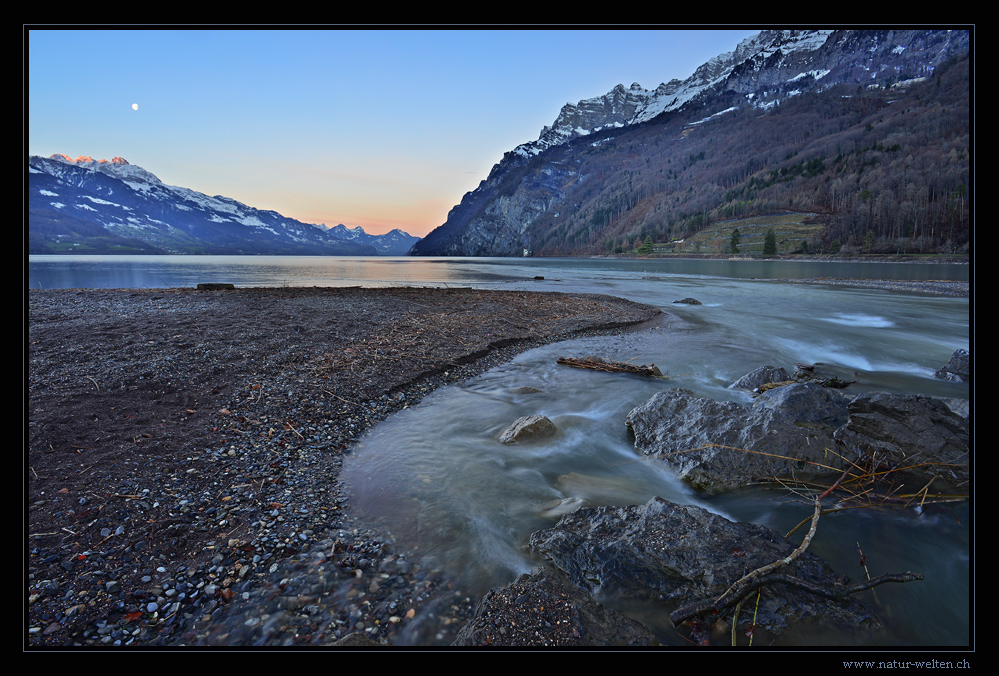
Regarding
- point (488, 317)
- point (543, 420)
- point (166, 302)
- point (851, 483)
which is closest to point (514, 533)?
point (543, 420)

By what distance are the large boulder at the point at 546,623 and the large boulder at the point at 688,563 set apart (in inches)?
21.1

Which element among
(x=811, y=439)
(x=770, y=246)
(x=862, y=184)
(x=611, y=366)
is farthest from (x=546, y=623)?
(x=862, y=184)

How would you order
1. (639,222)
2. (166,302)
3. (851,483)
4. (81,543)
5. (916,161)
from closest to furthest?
(81,543) → (851,483) → (166,302) → (916,161) → (639,222)

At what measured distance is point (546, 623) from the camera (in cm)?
312

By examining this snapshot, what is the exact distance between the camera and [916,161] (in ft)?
382

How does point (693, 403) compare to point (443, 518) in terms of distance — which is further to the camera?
point (693, 403)

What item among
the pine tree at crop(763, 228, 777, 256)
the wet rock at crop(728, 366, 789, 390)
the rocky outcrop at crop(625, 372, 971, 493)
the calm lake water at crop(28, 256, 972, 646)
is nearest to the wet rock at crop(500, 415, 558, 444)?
the calm lake water at crop(28, 256, 972, 646)

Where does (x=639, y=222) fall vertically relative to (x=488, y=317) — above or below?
above

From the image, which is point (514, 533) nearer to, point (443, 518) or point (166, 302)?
point (443, 518)

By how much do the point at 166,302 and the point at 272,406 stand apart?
58.8ft

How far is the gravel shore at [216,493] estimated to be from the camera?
326 cm

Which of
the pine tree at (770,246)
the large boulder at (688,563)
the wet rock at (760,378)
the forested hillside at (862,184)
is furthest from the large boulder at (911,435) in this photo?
the pine tree at (770,246)

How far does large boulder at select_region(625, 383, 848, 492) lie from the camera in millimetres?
5660

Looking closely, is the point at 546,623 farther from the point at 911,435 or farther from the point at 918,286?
the point at 918,286
